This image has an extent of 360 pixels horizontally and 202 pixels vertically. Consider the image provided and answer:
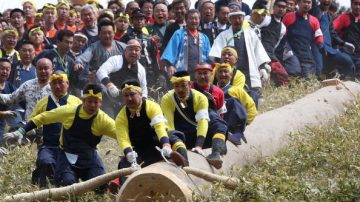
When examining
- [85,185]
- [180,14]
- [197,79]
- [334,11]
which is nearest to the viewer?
[85,185]

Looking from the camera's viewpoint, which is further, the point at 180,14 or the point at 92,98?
the point at 180,14

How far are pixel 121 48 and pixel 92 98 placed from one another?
4.07 metres

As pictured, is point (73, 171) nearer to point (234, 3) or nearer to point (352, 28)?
point (234, 3)

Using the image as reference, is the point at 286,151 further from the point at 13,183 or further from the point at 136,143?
the point at 13,183

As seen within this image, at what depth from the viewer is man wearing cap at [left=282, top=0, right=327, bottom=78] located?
57.5ft

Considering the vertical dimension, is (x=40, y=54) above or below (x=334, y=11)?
above

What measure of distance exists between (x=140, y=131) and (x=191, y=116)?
81 centimetres

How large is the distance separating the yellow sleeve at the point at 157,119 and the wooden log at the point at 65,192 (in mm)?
681

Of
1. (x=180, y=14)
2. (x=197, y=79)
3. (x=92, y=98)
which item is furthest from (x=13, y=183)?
(x=180, y=14)

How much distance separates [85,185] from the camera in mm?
10133

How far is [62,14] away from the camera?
15961mm

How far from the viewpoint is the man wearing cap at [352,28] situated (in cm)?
1834

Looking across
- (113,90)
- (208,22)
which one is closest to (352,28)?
(208,22)

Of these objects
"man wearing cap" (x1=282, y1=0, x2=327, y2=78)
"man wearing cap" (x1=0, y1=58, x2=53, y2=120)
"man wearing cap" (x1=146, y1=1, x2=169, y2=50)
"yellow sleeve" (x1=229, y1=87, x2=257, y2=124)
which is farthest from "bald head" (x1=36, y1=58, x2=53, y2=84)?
"man wearing cap" (x1=282, y1=0, x2=327, y2=78)
